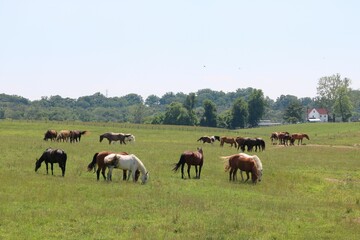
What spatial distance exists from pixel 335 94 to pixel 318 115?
23817 mm

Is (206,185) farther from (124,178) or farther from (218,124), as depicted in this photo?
(218,124)

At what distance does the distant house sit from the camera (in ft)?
561

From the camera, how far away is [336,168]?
34.0 meters

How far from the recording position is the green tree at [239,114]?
14438cm

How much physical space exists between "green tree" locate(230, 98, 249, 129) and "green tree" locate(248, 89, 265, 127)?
8.72 ft

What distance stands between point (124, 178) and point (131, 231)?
9.83m

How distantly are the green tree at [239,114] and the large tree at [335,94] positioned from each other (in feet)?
89.2

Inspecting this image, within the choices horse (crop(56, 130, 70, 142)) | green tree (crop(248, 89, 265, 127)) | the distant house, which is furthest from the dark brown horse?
the distant house

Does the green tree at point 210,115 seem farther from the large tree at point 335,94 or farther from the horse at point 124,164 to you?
the horse at point 124,164

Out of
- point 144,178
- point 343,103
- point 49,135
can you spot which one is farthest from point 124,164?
point 343,103

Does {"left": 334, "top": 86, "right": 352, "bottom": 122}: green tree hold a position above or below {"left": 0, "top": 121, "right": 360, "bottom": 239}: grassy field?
above

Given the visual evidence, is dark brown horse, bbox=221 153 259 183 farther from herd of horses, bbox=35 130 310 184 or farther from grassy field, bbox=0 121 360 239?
Answer: grassy field, bbox=0 121 360 239

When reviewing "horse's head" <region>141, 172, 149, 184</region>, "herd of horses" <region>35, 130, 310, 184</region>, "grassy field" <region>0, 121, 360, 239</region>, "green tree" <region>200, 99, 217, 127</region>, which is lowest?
"grassy field" <region>0, 121, 360, 239</region>

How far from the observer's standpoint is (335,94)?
5940 inches
